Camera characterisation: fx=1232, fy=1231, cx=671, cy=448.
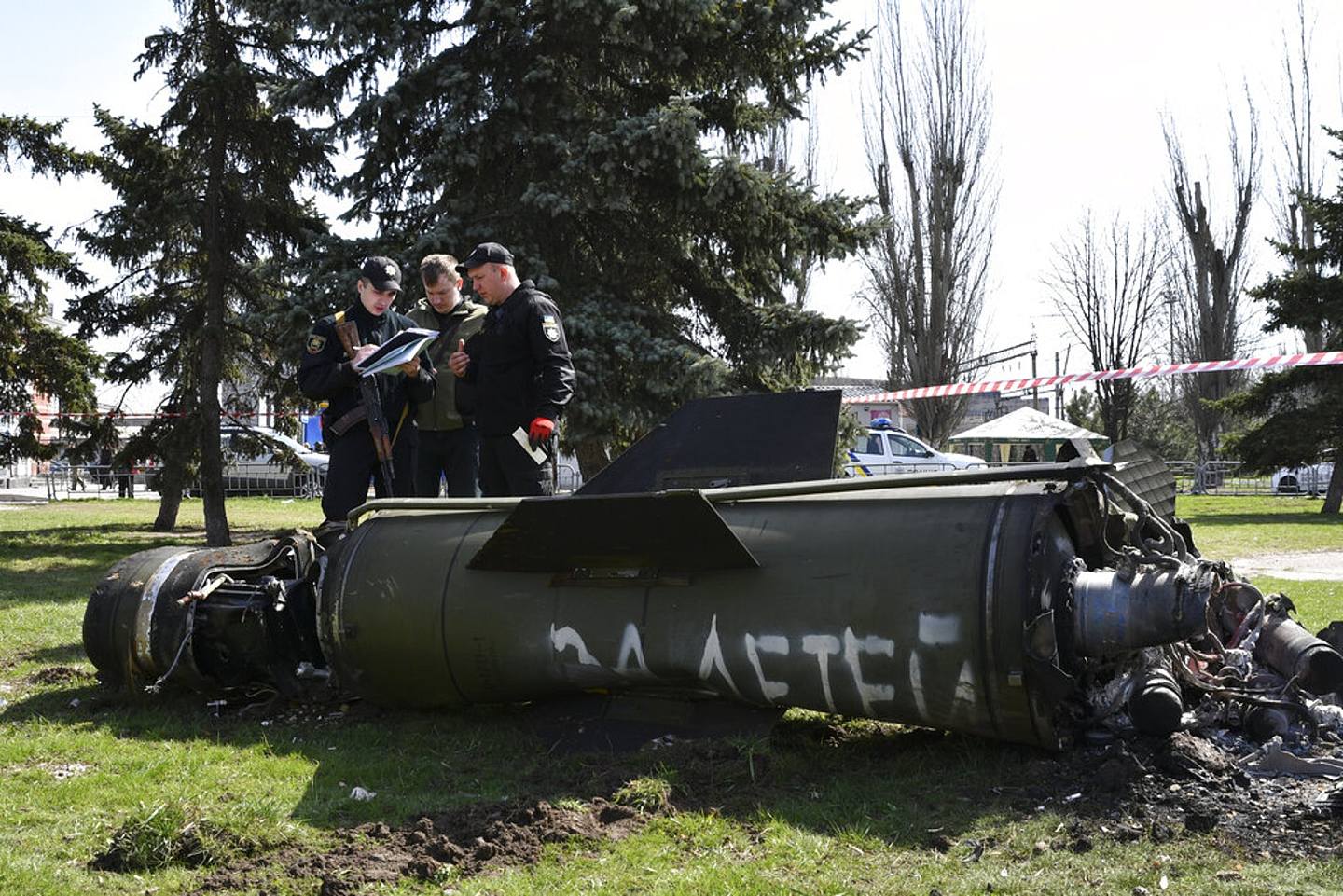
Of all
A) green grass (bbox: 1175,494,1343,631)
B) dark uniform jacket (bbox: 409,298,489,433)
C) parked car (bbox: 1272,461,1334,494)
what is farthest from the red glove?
parked car (bbox: 1272,461,1334,494)

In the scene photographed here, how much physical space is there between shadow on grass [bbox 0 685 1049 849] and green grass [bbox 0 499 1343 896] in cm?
1

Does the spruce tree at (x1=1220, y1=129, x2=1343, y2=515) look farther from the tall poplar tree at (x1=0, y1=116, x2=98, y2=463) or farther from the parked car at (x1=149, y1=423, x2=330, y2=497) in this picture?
the tall poplar tree at (x1=0, y1=116, x2=98, y2=463)

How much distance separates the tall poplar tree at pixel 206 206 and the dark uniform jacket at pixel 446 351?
6.83 metres

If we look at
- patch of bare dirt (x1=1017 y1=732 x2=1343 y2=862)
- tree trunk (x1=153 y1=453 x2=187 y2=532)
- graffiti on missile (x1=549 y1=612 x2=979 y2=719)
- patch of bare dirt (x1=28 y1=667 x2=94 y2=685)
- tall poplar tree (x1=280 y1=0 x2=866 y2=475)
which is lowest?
patch of bare dirt (x1=1017 y1=732 x2=1343 y2=862)

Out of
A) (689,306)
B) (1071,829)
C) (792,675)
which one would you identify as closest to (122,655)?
(792,675)

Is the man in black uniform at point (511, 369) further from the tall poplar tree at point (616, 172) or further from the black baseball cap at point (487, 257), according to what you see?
the tall poplar tree at point (616, 172)

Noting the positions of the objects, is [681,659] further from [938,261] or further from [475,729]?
[938,261]

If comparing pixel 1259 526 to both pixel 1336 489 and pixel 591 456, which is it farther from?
pixel 591 456

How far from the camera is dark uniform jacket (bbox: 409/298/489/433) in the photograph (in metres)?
6.39

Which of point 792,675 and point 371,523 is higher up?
point 371,523

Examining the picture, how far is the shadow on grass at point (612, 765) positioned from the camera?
3.67m

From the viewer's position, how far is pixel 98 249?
1385cm

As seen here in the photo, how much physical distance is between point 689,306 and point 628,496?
27.7ft

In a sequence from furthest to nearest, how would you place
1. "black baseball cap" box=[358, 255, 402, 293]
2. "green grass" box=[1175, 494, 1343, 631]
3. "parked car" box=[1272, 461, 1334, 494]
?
1. "parked car" box=[1272, 461, 1334, 494]
2. "green grass" box=[1175, 494, 1343, 631]
3. "black baseball cap" box=[358, 255, 402, 293]
